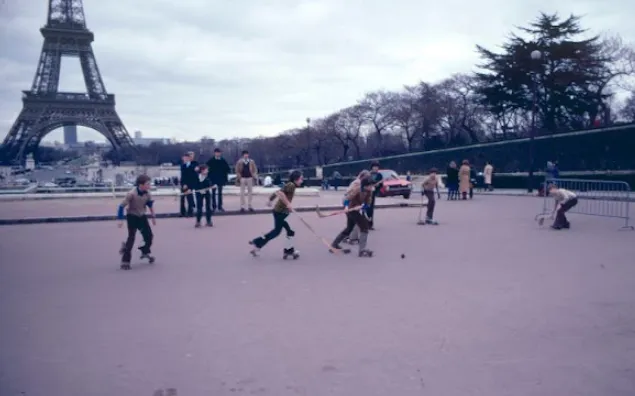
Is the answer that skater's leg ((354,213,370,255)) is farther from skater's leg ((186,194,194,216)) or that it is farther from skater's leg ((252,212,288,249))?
skater's leg ((186,194,194,216))

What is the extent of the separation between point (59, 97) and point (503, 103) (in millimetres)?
48698

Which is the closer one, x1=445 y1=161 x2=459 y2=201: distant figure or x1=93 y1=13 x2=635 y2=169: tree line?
x1=445 y1=161 x2=459 y2=201: distant figure

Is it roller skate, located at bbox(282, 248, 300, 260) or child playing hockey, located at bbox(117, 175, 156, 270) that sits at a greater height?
child playing hockey, located at bbox(117, 175, 156, 270)

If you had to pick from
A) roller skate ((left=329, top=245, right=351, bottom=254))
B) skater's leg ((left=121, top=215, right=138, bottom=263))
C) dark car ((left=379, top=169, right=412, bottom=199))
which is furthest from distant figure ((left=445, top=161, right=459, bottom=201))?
skater's leg ((left=121, top=215, right=138, bottom=263))

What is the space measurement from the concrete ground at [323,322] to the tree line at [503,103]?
905 inches

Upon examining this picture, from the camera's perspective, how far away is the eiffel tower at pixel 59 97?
62.1 meters

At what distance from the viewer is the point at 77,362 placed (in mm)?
4652

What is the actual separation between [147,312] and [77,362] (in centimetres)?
158

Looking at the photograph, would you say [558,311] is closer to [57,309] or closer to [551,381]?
[551,381]

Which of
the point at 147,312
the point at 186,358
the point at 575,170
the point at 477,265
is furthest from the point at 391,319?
the point at 575,170

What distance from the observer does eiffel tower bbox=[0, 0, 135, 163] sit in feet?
204

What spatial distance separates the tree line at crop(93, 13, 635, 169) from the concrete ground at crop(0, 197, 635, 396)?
2297 centimetres

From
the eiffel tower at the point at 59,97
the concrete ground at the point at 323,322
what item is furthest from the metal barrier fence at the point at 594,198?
the eiffel tower at the point at 59,97

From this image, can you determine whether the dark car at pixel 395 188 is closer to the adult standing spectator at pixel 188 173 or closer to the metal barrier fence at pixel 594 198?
the metal barrier fence at pixel 594 198
